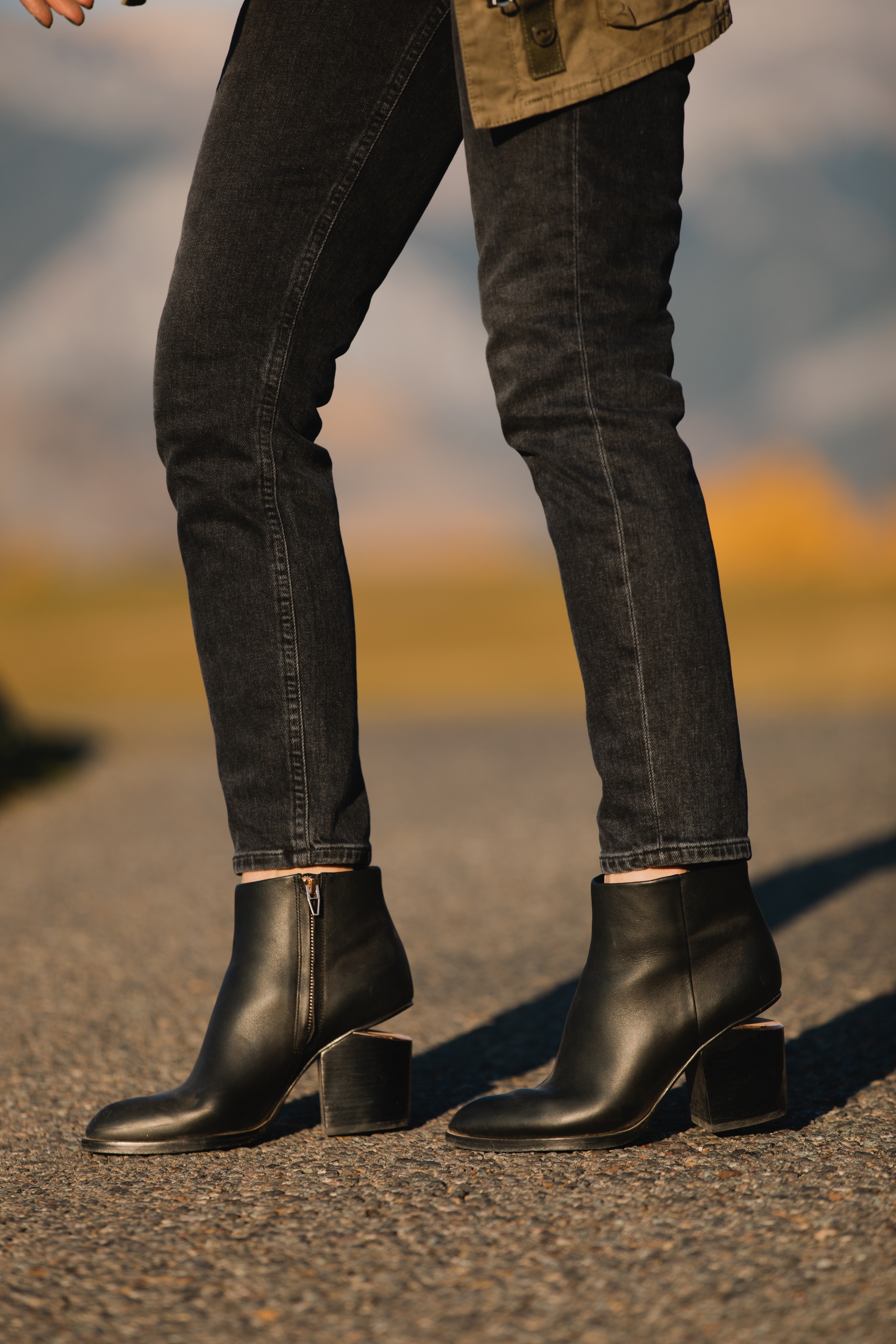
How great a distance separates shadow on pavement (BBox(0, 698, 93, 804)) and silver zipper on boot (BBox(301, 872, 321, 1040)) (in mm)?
3856

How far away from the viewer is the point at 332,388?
4.83ft

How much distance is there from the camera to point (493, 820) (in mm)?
4406

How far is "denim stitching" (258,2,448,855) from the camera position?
1381mm

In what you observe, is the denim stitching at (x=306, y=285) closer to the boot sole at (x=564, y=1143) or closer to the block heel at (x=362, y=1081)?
the block heel at (x=362, y=1081)

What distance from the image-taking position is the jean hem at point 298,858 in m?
1.39

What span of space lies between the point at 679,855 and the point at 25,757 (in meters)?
4.64

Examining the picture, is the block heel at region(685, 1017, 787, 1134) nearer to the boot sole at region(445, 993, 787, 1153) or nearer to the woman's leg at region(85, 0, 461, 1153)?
the boot sole at region(445, 993, 787, 1153)

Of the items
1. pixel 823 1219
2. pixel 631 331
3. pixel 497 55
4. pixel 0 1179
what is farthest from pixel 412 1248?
pixel 497 55

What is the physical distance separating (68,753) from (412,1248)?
5.37 metres

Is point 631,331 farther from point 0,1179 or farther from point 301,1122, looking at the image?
point 0,1179

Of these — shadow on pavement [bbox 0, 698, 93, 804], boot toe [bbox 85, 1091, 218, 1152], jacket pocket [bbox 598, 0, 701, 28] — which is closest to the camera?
jacket pocket [bbox 598, 0, 701, 28]

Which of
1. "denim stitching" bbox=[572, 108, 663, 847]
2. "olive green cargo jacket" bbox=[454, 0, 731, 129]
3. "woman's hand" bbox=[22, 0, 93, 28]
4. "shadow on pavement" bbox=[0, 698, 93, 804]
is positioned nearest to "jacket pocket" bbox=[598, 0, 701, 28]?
"olive green cargo jacket" bbox=[454, 0, 731, 129]

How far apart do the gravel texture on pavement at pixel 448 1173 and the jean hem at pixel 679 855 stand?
311 millimetres

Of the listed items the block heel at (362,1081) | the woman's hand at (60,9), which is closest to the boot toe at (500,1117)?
the block heel at (362,1081)
